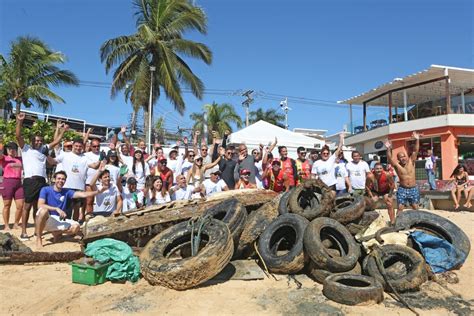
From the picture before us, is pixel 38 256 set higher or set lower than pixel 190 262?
lower

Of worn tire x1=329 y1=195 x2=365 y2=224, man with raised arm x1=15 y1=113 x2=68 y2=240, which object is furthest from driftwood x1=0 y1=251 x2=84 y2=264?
worn tire x1=329 y1=195 x2=365 y2=224

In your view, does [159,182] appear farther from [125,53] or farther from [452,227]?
[125,53]

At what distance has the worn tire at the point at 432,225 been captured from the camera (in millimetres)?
5625

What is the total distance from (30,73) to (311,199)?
20.9 m

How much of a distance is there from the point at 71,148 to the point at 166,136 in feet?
91.0

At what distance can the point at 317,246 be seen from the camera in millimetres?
4828

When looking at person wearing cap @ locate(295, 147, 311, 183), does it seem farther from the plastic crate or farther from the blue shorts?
the plastic crate

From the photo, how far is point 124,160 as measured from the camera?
27.6 ft

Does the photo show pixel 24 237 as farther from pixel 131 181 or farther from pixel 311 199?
pixel 311 199

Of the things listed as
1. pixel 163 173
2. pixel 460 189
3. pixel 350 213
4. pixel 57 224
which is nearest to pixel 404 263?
pixel 350 213

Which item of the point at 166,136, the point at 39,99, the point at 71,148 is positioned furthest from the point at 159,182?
the point at 166,136

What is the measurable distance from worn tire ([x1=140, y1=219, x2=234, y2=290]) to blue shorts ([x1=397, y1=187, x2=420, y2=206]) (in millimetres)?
4794

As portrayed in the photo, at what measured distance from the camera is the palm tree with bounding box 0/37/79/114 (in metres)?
21.0

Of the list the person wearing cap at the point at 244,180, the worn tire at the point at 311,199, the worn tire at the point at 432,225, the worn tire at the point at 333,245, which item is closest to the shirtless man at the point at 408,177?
the worn tire at the point at 432,225
